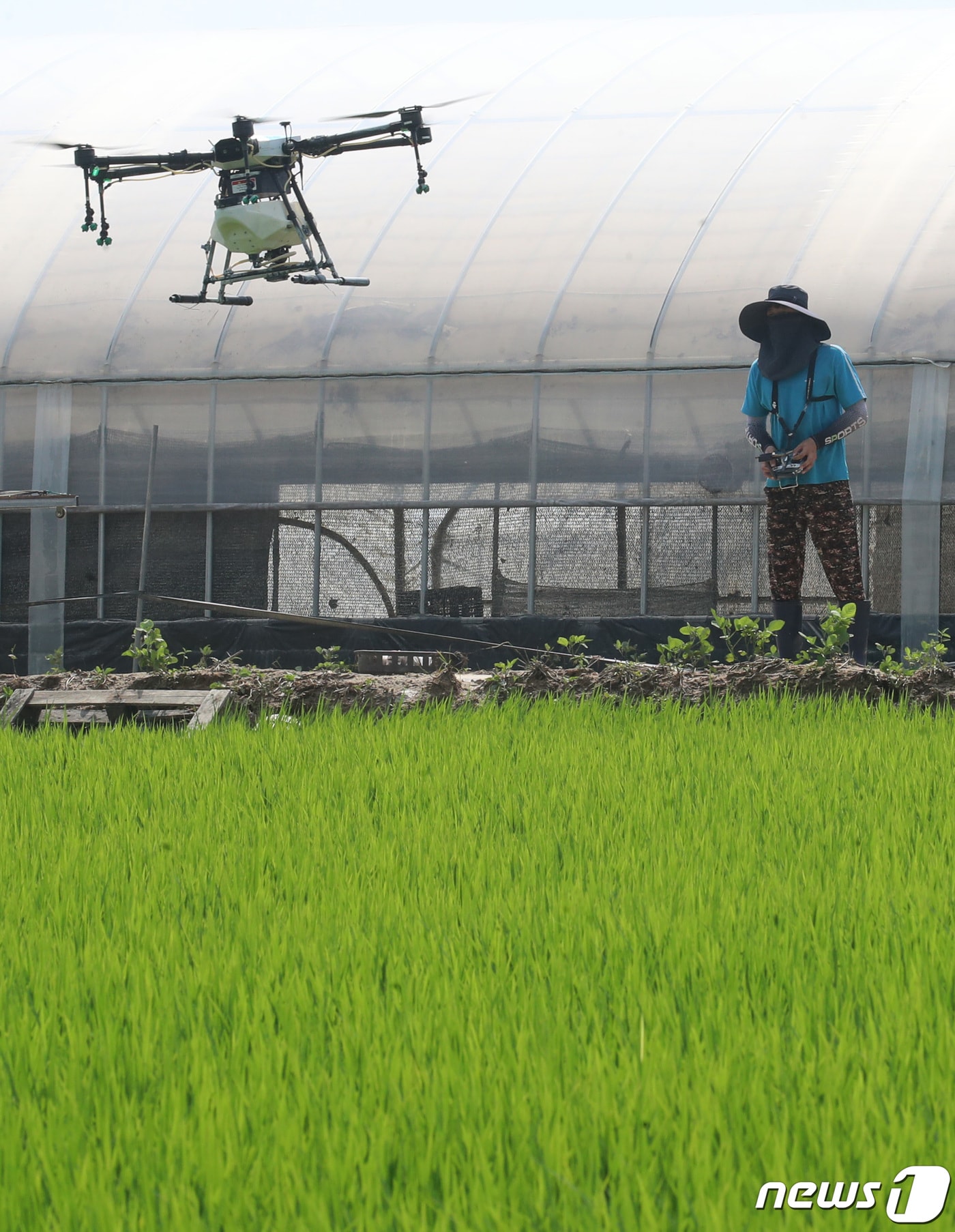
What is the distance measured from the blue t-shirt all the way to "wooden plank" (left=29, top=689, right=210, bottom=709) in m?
3.39

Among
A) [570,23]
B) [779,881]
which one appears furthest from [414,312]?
[779,881]

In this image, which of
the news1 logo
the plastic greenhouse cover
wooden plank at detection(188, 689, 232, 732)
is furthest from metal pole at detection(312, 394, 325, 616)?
the news1 logo

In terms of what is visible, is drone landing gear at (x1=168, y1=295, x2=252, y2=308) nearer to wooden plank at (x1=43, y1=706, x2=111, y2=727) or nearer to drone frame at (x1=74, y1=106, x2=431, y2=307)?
drone frame at (x1=74, y1=106, x2=431, y2=307)

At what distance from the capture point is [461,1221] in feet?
4.01

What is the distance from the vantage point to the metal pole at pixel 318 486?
41.5ft

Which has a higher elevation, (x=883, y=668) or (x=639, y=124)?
(x=639, y=124)

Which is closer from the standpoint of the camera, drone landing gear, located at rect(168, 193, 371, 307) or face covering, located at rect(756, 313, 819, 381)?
face covering, located at rect(756, 313, 819, 381)

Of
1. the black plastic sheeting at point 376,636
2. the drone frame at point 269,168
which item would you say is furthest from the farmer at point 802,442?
the drone frame at point 269,168

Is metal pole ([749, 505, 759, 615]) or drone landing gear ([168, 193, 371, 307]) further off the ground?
drone landing gear ([168, 193, 371, 307])

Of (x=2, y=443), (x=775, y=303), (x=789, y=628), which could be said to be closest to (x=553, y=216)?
(x=2, y=443)

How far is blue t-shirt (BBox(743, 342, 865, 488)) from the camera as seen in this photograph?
23.5ft

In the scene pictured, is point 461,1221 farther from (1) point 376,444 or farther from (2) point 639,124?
(2) point 639,124

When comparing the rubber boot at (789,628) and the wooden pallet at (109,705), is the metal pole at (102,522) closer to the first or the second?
the wooden pallet at (109,705)

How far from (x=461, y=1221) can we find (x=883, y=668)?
19.8ft
